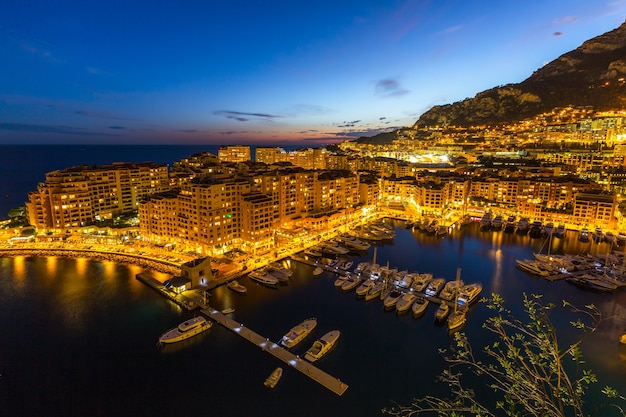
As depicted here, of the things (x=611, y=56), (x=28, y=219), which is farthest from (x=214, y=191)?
(x=611, y=56)

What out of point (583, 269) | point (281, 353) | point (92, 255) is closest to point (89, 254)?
point (92, 255)

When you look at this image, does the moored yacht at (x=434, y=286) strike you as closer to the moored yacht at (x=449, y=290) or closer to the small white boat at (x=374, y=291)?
the moored yacht at (x=449, y=290)

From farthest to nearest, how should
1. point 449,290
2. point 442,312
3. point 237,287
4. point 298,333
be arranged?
point 237,287
point 449,290
point 442,312
point 298,333

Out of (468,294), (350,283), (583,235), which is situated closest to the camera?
(468,294)

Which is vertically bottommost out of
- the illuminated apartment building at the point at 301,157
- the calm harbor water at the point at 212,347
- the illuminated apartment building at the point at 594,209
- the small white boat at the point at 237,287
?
the calm harbor water at the point at 212,347

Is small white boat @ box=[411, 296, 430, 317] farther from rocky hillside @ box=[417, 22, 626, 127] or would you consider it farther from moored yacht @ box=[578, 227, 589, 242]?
rocky hillside @ box=[417, 22, 626, 127]

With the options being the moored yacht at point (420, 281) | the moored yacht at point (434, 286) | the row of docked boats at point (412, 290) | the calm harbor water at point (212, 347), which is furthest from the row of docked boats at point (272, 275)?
the moored yacht at point (434, 286)

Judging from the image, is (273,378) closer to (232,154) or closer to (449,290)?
(449,290)

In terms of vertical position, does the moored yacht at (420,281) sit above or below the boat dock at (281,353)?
above
